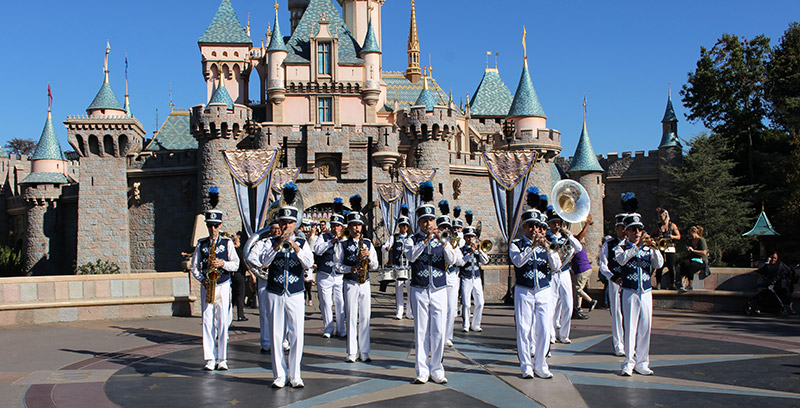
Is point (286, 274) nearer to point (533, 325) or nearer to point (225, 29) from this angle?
point (533, 325)

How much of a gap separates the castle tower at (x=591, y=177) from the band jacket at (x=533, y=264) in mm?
30147

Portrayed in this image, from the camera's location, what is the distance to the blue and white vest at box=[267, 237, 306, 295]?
749 centimetres

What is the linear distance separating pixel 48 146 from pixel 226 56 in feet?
33.9

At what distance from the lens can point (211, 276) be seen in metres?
8.25

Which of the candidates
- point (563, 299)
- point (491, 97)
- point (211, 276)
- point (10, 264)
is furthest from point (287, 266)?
point (491, 97)

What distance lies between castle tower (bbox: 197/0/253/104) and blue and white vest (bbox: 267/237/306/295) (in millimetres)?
33304

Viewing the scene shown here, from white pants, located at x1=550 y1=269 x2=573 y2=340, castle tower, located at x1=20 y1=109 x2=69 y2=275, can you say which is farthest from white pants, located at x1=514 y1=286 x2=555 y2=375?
castle tower, located at x1=20 y1=109 x2=69 y2=275

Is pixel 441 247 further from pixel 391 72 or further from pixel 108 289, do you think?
pixel 391 72

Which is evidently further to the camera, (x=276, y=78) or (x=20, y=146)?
(x=20, y=146)

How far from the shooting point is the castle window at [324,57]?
34.4 meters

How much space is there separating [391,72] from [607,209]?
1597 centimetres

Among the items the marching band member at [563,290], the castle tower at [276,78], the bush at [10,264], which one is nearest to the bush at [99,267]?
the bush at [10,264]

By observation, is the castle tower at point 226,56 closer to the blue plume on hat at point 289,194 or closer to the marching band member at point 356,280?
the marching band member at point 356,280

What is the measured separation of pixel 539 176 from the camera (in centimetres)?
3553
